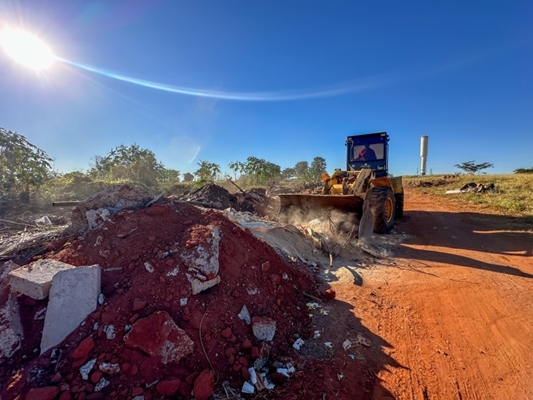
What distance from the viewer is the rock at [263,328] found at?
2.81 metres

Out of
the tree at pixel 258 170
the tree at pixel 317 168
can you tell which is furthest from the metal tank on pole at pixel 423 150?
the tree at pixel 258 170

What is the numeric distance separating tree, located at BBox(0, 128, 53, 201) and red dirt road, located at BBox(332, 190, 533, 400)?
1356 cm

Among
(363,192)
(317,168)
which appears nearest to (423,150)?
(317,168)

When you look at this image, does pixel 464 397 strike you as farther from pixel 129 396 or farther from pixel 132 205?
pixel 132 205

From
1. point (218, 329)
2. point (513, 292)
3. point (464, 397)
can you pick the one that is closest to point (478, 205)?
point (513, 292)

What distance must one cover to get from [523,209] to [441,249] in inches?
253

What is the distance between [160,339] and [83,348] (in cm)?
69

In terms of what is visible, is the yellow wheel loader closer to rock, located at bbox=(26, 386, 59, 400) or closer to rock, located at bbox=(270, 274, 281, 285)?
rock, located at bbox=(270, 274, 281, 285)

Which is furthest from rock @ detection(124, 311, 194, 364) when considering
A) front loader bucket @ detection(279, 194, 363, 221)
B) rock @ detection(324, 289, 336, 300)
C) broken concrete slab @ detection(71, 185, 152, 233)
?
front loader bucket @ detection(279, 194, 363, 221)

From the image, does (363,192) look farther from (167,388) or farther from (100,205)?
(167,388)

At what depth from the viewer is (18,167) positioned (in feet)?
36.6

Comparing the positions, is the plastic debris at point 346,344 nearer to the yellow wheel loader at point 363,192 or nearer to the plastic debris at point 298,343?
the plastic debris at point 298,343

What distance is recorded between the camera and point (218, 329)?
272cm

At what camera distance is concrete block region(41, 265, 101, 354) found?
8.49ft
